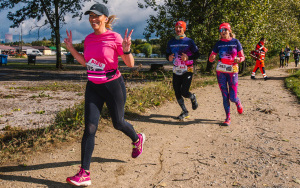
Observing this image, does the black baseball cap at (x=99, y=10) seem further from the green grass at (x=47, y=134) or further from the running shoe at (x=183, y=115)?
the running shoe at (x=183, y=115)

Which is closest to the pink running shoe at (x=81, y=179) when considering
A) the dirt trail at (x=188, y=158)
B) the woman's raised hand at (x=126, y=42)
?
the dirt trail at (x=188, y=158)

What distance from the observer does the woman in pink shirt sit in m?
3.46

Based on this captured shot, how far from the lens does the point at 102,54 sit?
11.4ft

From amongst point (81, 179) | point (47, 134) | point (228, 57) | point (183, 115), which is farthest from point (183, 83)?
point (81, 179)

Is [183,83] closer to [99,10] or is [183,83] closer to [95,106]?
[95,106]

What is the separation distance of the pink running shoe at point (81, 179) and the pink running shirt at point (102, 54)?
1.14m

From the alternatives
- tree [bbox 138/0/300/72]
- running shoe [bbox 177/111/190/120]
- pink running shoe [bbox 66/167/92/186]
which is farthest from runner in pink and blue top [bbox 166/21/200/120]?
tree [bbox 138/0/300/72]

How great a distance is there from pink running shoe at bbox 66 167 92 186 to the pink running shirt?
114 cm

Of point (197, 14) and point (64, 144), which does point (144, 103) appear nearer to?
point (64, 144)

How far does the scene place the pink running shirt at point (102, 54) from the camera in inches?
138

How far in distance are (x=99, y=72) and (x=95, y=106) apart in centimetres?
45

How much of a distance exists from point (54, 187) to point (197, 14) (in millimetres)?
14755

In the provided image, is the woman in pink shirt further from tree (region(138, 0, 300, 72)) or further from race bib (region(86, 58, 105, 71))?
tree (region(138, 0, 300, 72))

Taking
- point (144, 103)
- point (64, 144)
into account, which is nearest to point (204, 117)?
point (144, 103)
